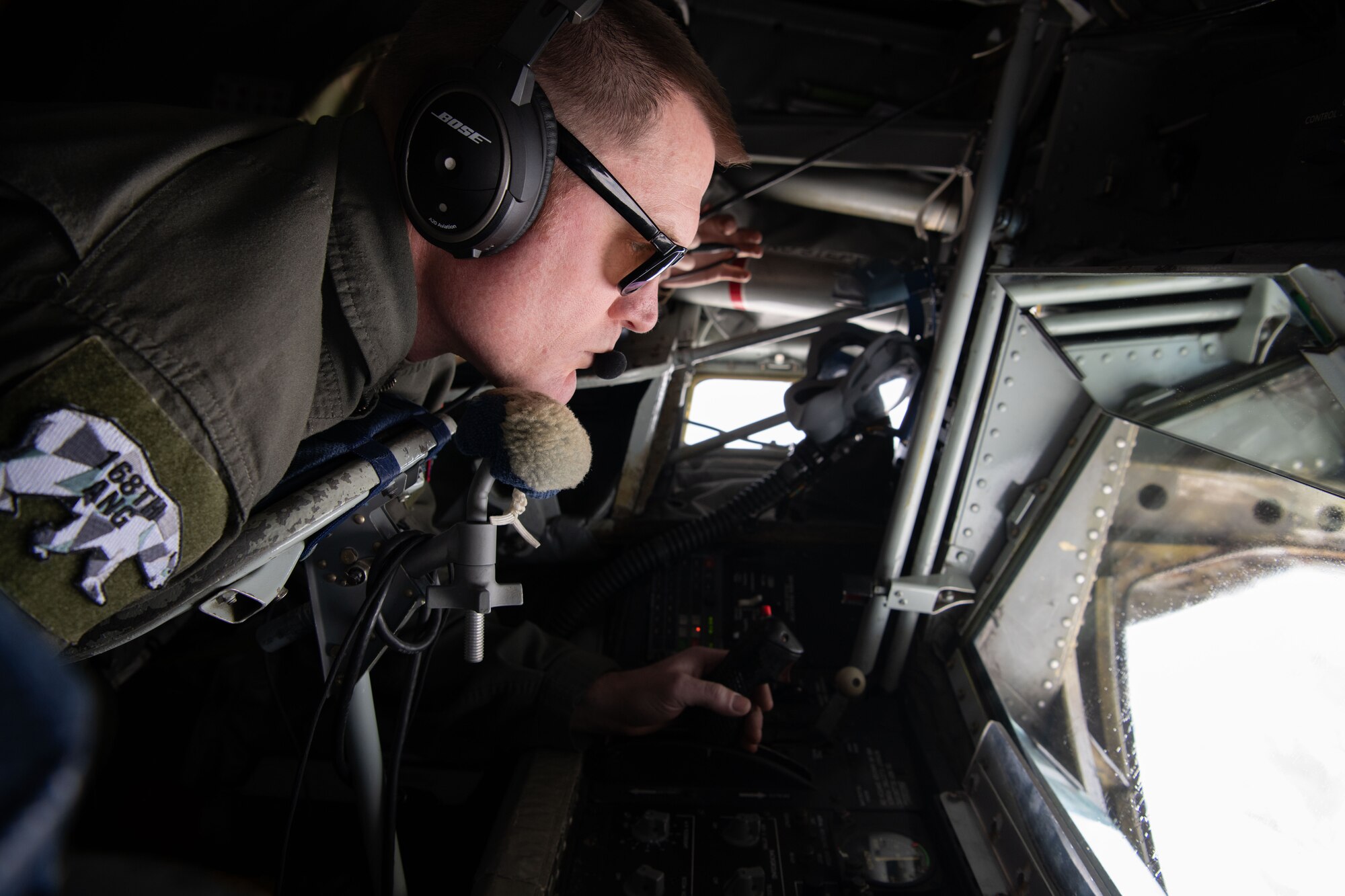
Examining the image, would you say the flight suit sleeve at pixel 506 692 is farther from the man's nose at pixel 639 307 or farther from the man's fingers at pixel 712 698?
the man's nose at pixel 639 307

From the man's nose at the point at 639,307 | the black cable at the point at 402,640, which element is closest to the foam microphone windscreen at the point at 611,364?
the man's nose at the point at 639,307

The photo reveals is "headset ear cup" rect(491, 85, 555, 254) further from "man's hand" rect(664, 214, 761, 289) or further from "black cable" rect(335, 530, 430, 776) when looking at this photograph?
"man's hand" rect(664, 214, 761, 289)

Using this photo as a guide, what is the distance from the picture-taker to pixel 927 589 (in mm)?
1608

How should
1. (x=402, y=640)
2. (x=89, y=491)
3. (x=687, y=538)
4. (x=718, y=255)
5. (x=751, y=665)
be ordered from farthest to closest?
1. (x=718, y=255)
2. (x=687, y=538)
3. (x=751, y=665)
4. (x=402, y=640)
5. (x=89, y=491)

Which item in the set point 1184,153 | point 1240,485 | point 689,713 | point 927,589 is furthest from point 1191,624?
point 689,713

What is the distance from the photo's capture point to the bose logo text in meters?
0.83

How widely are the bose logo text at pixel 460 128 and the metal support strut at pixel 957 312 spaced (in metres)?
1.04

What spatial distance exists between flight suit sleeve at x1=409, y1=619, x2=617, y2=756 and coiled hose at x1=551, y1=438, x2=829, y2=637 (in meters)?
0.24

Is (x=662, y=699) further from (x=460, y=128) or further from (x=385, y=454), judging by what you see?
(x=460, y=128)

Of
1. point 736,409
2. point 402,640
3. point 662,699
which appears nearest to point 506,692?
point 662,699

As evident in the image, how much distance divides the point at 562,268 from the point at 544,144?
162 millimetres

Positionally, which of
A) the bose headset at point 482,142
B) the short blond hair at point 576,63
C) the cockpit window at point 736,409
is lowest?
the cockpit window at point 736,409

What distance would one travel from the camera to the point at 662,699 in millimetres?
1476

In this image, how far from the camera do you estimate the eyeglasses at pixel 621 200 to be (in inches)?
37.0
